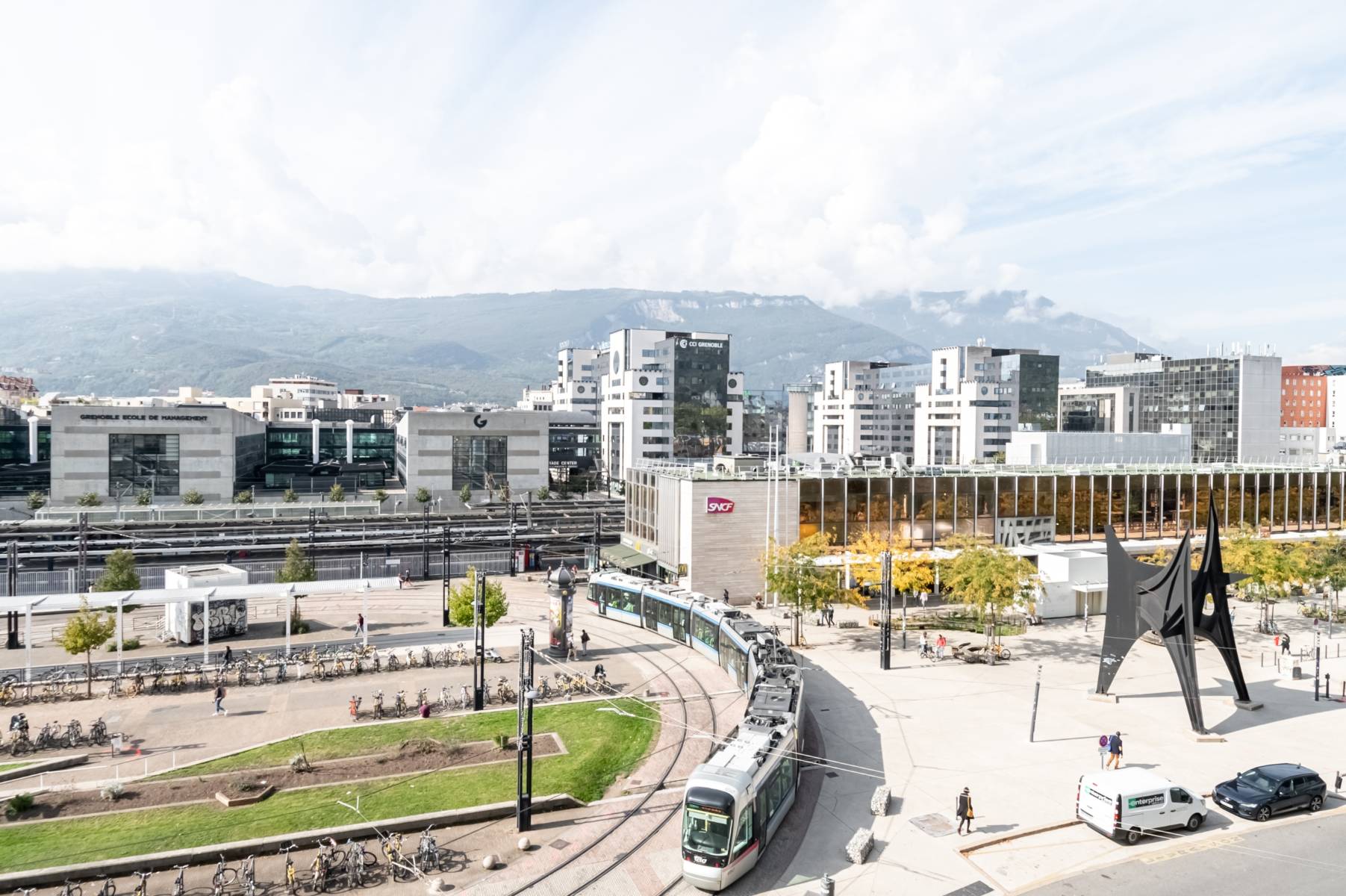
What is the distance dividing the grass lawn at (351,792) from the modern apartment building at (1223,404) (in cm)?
14792

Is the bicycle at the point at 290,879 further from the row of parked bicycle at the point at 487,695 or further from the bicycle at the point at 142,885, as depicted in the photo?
the row of parked bicycle at the point at 487,695

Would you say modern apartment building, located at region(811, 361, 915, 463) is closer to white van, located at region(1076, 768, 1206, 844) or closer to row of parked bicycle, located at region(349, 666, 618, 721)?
row of parked bicycle, located at region(349, 666, 618, 721)

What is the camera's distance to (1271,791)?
983 inches

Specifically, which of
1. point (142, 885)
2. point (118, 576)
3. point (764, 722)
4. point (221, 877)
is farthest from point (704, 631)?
point (118, 576)

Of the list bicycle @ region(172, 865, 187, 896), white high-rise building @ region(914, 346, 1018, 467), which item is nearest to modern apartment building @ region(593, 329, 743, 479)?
white high-rise building @ region(914, 346, 1018, 467)

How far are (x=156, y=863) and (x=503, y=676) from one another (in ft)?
61.5

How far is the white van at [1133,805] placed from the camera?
23141 millimetres

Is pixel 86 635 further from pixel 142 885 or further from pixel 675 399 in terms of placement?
pixel 675 399

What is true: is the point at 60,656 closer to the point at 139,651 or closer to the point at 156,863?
the point at 139,651

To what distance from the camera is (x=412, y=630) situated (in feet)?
161

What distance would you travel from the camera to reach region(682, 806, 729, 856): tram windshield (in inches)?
788

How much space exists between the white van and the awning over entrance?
39651mm

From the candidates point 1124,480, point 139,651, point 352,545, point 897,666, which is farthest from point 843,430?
point 139,651

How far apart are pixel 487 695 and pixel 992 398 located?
5137 inches
